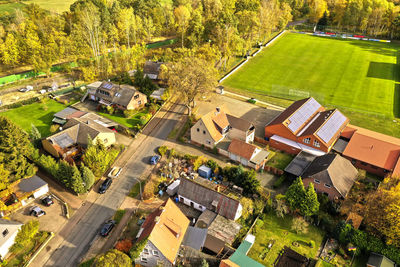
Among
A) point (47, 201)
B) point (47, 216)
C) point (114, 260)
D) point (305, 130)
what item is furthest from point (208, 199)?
point (305, 130)

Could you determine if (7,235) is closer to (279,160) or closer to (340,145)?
(279,160)

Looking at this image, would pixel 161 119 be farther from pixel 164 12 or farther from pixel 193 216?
pixel 164 12

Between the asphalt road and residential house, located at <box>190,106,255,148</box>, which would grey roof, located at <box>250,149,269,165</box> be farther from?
the asphalt road

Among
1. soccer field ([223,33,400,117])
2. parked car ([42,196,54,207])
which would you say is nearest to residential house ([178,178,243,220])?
parked car ([42,196,54,207])

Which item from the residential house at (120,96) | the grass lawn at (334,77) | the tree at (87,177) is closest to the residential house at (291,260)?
the tree at (87,177)

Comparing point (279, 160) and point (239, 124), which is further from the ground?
point (239, 124)

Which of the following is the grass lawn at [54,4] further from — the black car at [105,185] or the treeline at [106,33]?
the black car at [105,185]
